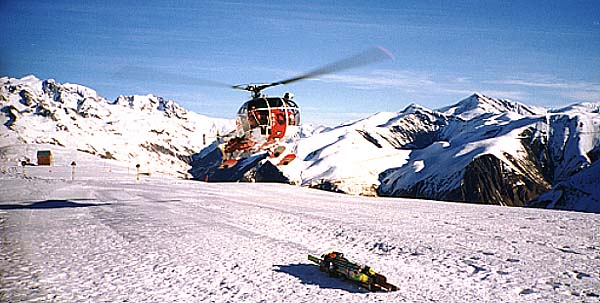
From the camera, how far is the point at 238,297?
37.8 feet

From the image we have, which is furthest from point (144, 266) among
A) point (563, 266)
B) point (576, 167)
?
point (576, 167)

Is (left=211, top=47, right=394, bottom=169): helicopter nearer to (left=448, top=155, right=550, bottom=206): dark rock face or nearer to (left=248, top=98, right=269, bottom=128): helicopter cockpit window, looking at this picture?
(left=248, top=98, right=269, bottom=128): helicopter cockpit window

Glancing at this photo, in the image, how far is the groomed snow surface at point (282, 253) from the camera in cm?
1169

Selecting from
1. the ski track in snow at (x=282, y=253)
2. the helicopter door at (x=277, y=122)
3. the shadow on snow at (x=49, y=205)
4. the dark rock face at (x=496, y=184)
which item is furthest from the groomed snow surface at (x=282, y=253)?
the dark rock face at (x=496, y=184)

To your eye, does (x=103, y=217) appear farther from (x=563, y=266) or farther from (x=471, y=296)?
(x=563, y=266)

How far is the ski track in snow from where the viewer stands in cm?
1169

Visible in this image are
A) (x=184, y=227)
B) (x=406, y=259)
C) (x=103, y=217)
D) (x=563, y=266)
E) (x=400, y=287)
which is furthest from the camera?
(x=103, y=217)

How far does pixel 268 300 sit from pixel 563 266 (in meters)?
9.47

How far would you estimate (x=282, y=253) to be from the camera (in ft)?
51.0

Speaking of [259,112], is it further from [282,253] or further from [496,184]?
[496,184]

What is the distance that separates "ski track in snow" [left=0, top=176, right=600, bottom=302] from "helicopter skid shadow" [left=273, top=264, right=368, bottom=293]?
0.06 meters

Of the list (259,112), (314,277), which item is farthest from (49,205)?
(314,277)

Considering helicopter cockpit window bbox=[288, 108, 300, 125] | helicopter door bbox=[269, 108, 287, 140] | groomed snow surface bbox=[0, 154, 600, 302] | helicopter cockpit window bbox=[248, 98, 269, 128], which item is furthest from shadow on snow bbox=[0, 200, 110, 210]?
helicopter cockpit window bbox=[288, 108, 300, 125]

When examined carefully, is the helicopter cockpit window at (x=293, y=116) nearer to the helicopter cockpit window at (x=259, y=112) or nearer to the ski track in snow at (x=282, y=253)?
the helicopter cockpit window at (x=259, y=112)
